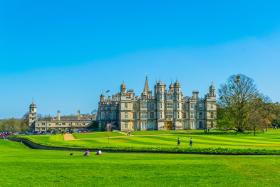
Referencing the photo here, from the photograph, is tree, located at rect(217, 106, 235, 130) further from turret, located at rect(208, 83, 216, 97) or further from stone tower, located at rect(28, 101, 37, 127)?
stone tower, located at rect(28, 101, 37, 127)

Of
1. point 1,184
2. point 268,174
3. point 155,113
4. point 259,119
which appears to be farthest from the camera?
point 155,113

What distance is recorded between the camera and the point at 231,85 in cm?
9306

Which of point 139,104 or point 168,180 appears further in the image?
point 139,104

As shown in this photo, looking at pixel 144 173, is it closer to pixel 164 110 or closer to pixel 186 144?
pixel 186 144

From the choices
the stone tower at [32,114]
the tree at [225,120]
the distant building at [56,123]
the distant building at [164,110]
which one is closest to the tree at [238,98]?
the tree at [225,120]

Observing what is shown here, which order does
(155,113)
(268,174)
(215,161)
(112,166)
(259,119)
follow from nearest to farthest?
1. (268,174)
2. (112,166)
3. (215,161)
4. (259,119)
5. (155,113)

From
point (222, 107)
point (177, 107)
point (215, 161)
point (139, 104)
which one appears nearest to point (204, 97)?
point (177, 107)

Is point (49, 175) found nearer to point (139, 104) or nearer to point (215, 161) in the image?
point (215, 161)

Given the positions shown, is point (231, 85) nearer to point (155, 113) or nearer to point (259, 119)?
point (259, 119)

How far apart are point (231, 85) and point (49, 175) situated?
7248 centimetres

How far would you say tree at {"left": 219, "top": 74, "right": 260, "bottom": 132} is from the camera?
90250 millimetres

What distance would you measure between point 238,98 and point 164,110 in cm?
3891

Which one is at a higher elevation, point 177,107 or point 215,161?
point 177,107

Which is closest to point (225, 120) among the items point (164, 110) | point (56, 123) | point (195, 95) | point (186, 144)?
point (164, 110)
